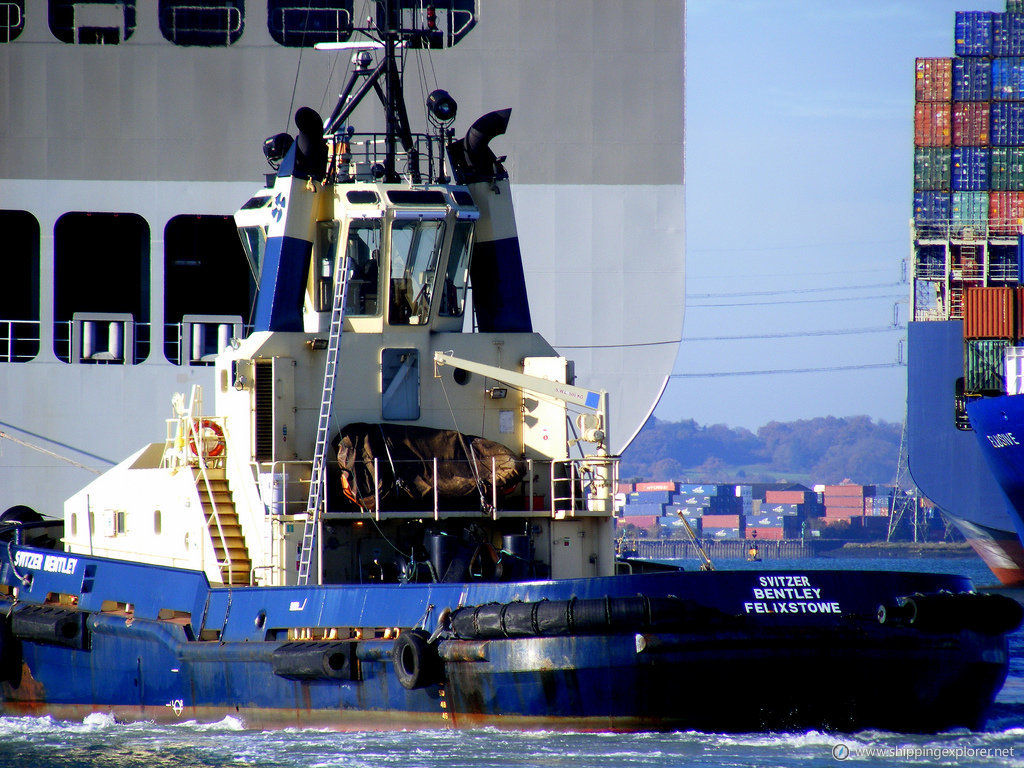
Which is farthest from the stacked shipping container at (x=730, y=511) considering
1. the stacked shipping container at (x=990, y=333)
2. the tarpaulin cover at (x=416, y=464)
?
the tarpaulin cover at (x=416, y=464)

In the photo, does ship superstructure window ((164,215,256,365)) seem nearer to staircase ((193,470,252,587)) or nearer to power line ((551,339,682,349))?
power line ((551,339,682,349))

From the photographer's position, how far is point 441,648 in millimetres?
11875

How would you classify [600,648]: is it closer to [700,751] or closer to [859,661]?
[700,751]

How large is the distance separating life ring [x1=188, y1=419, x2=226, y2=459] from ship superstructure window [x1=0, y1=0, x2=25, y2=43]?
45.7 feet

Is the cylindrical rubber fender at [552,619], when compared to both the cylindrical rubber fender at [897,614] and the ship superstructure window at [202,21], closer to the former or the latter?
the cylindrical rubber fender at [897,614]

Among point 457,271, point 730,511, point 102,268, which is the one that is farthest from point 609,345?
point 730,511

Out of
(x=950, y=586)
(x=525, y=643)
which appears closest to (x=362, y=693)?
(x=525, y=643)

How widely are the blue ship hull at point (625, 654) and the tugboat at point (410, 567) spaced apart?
0.02 m

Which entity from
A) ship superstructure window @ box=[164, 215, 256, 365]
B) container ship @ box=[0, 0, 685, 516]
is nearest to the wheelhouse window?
container ship @ box=[0, 0, 685, 516]

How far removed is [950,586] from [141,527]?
879 cm

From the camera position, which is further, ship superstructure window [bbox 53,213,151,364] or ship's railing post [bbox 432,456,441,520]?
ship superstructure window [bbox 53,213,151,364]

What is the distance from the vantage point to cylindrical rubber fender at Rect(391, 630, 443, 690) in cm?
1177

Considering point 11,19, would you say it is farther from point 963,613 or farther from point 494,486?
point 963,613

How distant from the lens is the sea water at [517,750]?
11.0 m
